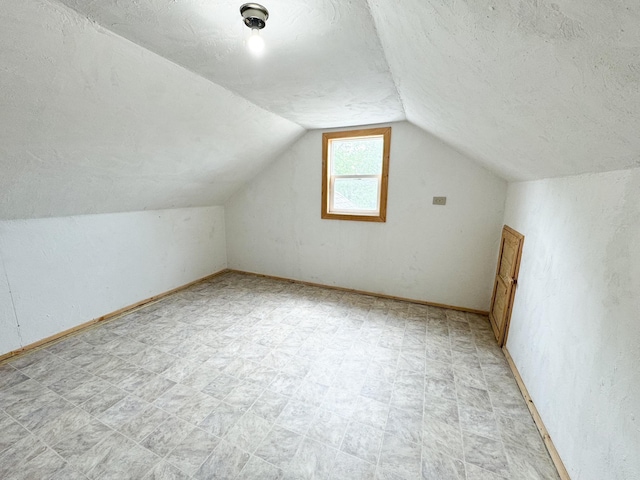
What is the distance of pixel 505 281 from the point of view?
255cm

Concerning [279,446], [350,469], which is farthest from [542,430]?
[279,446]

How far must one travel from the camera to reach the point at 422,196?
3225 mm

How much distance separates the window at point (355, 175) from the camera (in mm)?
3389

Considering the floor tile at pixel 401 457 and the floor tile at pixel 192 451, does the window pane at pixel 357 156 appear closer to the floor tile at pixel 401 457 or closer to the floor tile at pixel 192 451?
the floor tile at pixel 401 457

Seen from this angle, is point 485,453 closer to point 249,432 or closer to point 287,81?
point 249,432

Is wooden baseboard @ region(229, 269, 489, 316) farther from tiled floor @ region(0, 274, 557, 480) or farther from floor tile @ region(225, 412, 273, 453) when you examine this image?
floor tile @ region(225, 412, 273, 453)

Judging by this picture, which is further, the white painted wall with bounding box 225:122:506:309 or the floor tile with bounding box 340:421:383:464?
the white painted wall with bounding box 225:122:506:309

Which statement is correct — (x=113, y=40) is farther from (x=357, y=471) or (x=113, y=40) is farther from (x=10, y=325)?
(x=357, y=471)

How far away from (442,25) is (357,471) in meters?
2.07

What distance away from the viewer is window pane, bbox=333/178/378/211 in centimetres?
357

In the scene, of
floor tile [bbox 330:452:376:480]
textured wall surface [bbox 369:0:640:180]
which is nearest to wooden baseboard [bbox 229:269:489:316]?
textured wall surface [bbox 369:0:640:180]

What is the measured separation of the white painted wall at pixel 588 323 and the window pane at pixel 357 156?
6.25 feet

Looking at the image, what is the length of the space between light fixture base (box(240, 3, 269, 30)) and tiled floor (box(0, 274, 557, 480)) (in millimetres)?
2249

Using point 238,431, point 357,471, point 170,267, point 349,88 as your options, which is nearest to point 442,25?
point 349,88
